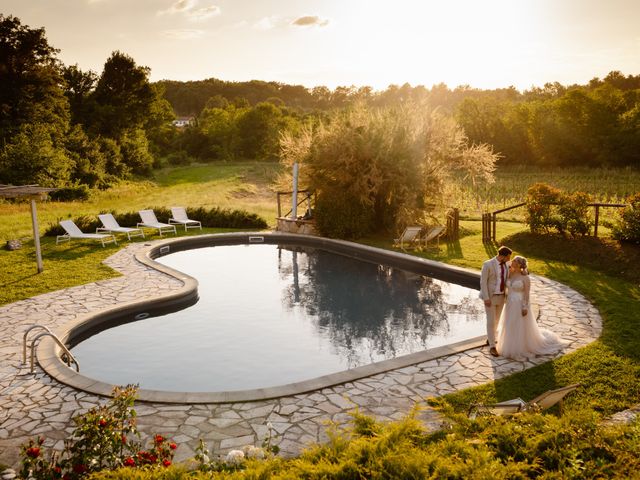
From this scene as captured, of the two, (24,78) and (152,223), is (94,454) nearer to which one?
(152,223)

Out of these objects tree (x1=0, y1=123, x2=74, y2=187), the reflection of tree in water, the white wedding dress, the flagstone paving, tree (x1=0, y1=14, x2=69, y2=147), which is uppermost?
tree (x1=0, y1=14, x2=69, y2=147)

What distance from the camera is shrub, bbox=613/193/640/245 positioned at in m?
12.2

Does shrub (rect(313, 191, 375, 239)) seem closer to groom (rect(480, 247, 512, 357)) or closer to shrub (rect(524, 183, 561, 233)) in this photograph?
shrub (rect(524, 183, 561, 233))

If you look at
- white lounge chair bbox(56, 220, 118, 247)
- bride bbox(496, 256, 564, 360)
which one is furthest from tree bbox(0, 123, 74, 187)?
bride bbox(496, 256, 564, 360)

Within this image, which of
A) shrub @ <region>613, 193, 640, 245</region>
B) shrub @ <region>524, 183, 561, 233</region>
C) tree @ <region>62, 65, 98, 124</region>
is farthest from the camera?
tree @ <region>62, 65, 98, 124</region>

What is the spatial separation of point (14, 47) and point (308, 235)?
3059cm

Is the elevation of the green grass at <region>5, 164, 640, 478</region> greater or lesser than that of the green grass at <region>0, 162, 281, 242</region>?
lesser

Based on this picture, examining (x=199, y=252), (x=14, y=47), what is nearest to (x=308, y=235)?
(x=199, y=252)

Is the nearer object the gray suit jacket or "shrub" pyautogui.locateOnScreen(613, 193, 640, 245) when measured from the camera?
the gray suit jacket

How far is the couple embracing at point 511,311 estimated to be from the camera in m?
7.32

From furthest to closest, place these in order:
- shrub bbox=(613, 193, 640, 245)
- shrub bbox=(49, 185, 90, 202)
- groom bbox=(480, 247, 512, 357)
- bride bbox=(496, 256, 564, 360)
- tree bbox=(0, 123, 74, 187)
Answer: shrub bbox=(49, 185, 90, 202), tree bbox=(0, 123, 74, 187), shrub bbox=(613, 193, 640, 245), groom bbox=(480, 247, 512, 357), bride bbox=(496, 256, 564, 360)

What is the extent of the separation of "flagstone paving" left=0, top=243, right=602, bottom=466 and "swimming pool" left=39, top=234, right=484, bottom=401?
36cm

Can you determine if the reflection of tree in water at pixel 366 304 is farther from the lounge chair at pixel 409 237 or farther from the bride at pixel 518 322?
the bride at pixel 518 322

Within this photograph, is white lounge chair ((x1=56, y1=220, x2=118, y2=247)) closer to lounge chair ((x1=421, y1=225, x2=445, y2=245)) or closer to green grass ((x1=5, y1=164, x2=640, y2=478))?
green grass ((x1=5, y1=164, x2=640, y2=478))
